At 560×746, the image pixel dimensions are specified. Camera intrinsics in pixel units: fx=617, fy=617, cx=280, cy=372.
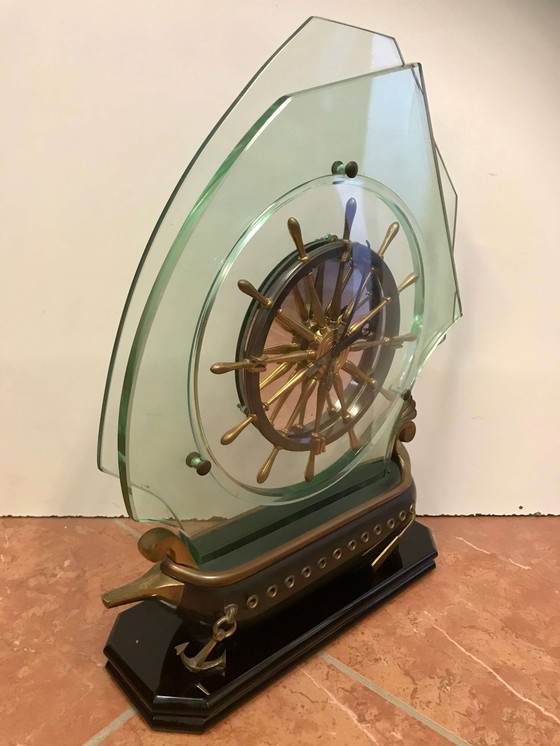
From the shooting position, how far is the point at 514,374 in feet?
3.48

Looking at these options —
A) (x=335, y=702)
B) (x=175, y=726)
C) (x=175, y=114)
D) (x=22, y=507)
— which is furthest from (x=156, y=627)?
(x=175, y=114)

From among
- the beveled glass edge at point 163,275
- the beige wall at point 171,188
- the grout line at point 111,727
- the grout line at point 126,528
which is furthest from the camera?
the grout line at point 126,528

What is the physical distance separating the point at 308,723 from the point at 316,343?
0.42 metres

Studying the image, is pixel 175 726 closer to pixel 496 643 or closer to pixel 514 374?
pixel 496 643

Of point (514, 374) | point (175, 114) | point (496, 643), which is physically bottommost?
point (496, 643)

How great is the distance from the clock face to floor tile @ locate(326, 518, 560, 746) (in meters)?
0.22

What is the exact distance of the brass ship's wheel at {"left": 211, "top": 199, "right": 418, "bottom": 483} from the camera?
2.05 ft

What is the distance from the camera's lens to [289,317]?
65 centimetres

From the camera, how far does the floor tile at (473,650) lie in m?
0.70

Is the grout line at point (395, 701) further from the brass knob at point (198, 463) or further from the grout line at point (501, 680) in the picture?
the brass knob at point (198, 463)

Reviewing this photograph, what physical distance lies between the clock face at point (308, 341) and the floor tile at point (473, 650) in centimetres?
22

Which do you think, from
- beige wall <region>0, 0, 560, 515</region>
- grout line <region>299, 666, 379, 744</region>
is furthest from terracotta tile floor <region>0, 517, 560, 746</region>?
beige wall <region>0, 0, 560, 515</region>

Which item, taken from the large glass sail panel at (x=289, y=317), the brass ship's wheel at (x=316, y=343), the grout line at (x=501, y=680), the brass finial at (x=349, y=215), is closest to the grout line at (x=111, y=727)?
the large glass sail panel at (x=289, y=317)

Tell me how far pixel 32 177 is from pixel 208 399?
Answer: 45 cm
